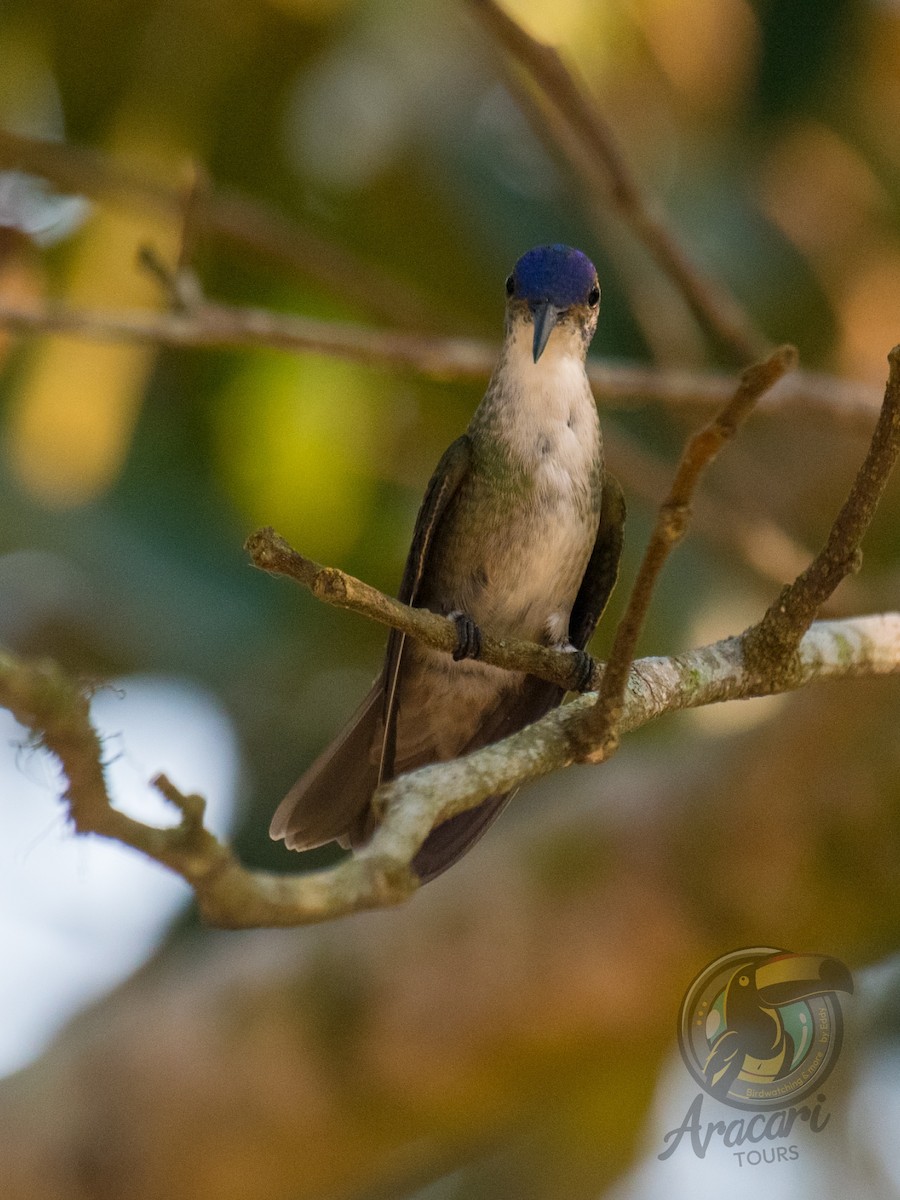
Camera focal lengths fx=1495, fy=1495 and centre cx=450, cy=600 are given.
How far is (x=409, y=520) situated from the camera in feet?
24.5

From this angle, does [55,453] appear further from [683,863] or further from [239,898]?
[239,898]

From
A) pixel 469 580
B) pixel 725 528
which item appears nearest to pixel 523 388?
pixel 469 580

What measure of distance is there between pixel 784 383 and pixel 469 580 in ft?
5.46

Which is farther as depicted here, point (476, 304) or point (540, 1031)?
point (476, 304)

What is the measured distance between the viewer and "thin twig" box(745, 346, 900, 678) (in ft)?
9.12

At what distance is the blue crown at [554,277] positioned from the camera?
4.89 m

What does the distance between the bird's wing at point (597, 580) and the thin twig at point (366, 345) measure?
0.57 meters

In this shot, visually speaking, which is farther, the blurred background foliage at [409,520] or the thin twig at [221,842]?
the blurred background foliage at [409,520]

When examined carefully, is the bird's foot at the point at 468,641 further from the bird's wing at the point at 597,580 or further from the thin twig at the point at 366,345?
the thin twig at the point at 366,345

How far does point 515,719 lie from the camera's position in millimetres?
5129

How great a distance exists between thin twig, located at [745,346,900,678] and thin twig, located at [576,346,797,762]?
0.28 meters

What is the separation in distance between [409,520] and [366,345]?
2471 millimetres

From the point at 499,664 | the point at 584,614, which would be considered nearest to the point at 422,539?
the point at 584,614

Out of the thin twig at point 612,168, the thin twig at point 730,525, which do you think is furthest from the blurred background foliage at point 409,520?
the thin twig at point 612,168
